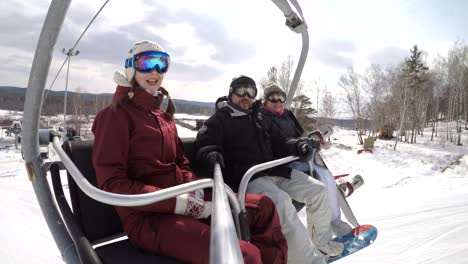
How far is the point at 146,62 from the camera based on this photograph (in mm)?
1885

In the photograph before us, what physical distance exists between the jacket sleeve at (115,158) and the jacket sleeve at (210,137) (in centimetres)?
71

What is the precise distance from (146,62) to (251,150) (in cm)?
113

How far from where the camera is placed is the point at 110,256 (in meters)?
1.42

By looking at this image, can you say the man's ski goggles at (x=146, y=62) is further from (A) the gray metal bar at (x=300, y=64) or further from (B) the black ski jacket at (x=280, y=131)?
(A) the gray metal bar at (x=300, y=64)

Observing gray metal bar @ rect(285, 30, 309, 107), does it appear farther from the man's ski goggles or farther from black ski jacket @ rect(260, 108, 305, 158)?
the man's ski goggles

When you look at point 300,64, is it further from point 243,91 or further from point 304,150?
point 304,150

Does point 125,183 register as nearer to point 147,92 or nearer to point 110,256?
point 110,256

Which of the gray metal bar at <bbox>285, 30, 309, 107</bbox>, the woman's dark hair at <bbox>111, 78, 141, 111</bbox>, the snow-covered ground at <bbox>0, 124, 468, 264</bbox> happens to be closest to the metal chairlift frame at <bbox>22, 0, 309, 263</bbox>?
the woman's dark hair at <bbox>111, 78, 141, 111</bbox>

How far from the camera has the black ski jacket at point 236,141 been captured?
8.05 feet

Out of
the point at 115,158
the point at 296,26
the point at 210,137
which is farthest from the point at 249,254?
the point at 296,26

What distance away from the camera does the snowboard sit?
2391mm

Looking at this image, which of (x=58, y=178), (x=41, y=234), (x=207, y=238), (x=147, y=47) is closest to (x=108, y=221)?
(x=58, y=178)

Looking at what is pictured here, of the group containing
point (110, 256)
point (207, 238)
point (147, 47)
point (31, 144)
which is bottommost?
point (110, 256)

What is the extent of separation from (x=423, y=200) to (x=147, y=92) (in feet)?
18.7
